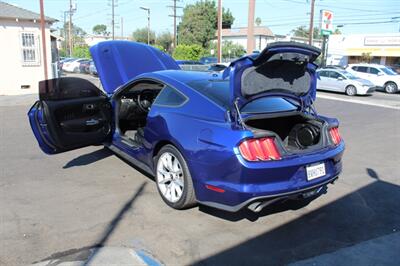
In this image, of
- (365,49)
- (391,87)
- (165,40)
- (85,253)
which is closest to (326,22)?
(365,49)

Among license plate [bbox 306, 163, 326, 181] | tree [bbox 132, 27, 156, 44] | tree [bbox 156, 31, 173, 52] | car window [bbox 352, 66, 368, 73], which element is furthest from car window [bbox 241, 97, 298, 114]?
tree [bbox 132, 27, 156, 44]

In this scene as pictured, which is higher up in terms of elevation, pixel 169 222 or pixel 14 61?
pixel 14 61

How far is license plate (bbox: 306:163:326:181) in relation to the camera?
12.6 feet

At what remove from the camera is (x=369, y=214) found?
4.43m

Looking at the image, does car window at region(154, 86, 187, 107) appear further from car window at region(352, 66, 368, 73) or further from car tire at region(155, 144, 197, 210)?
car window at region(352, 66, 368, 73)

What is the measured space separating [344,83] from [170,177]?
18.2m

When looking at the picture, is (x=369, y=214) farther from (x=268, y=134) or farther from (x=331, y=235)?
(x=268, y=134)

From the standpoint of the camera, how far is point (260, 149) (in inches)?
141

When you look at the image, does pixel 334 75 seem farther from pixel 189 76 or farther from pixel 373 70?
pixel 189 76

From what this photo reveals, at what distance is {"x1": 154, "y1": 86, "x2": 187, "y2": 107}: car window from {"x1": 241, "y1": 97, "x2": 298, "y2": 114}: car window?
0.73 meters

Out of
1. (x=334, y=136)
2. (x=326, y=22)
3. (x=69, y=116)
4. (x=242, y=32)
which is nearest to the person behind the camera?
(x=334, y=136)

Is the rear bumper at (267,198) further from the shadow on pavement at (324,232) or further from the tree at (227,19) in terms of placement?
the tree at (227,19)

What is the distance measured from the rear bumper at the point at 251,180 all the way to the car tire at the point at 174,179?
0.16m

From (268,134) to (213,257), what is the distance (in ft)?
4.05
